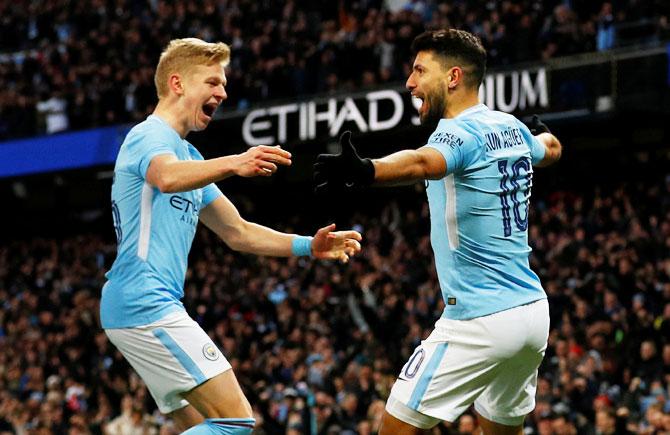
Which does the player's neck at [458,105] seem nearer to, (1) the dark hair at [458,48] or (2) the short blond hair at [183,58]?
(1) the dark hair at [458,48]

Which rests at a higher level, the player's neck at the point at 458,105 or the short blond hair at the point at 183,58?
the short blond hair at the point at 183,58

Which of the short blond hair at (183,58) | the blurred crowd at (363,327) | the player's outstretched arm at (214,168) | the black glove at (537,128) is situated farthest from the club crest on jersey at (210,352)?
the blurred crowd at (363,327)

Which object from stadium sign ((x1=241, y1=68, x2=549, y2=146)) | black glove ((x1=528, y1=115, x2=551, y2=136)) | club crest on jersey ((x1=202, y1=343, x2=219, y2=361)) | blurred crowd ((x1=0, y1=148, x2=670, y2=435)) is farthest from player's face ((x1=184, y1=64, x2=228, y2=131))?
stadium sign ((x1=241, y1=68, x2=549, y2=146))

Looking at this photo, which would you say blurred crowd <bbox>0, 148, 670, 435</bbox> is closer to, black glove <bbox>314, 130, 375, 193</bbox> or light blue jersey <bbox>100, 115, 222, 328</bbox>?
light blue jersey <bbox>100, 115, 222, 328</bbox>

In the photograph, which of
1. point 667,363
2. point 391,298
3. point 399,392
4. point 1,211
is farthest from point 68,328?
point 399,392

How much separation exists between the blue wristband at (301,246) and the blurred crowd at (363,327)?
6.79 meters

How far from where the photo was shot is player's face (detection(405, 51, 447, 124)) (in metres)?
6.05

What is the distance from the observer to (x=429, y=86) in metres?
Answer: 6.06

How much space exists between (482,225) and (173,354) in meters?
1.73

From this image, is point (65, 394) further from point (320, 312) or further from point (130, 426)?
point (320, 312)

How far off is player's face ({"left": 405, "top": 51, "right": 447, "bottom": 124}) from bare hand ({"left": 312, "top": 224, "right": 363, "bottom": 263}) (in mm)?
963

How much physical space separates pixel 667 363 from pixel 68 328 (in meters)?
12.8

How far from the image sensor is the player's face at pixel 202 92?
6504 millimetres

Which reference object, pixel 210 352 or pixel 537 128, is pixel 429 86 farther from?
pixel 210 352
